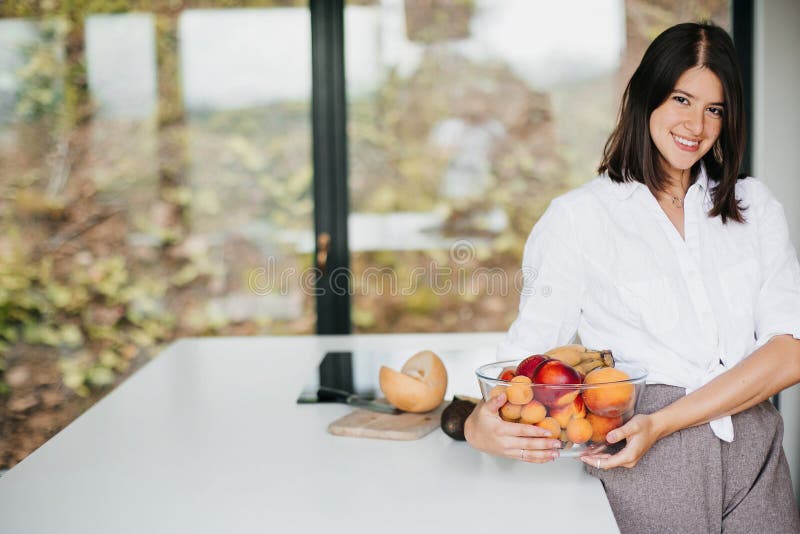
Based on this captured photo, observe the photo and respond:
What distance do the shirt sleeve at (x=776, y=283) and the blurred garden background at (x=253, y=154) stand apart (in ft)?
5.56

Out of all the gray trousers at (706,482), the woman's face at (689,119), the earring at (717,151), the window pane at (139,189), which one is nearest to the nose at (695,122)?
the woman's face at (689,119)

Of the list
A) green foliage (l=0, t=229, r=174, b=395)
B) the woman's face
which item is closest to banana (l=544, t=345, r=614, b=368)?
the woman's face

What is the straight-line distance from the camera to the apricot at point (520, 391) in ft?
3.88

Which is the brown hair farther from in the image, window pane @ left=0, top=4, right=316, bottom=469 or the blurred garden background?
window pane @ left=0, top=4, right=316, bottom=469

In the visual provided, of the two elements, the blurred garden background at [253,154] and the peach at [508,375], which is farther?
the blurred garden background at [253,154]

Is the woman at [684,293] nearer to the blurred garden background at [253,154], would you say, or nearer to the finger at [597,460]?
the finger at [597,460]

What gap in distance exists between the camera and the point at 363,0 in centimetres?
318

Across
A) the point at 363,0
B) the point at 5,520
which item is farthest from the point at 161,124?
the point at 5,520

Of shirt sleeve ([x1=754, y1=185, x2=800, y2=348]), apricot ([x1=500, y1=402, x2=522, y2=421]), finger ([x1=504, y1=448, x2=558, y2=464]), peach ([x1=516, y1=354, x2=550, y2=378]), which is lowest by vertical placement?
finger ([x1=504, y1=448, x2=558, y2=464])

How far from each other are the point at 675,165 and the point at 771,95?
1.70 metres

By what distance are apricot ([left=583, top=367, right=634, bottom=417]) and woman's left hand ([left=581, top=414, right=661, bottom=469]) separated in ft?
0.11

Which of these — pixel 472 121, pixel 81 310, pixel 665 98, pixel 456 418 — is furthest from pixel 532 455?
pixel 81 310

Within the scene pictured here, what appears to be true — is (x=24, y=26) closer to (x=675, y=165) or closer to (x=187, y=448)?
(x=187, y=448)

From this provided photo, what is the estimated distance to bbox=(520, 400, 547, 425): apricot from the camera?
1.19 m
